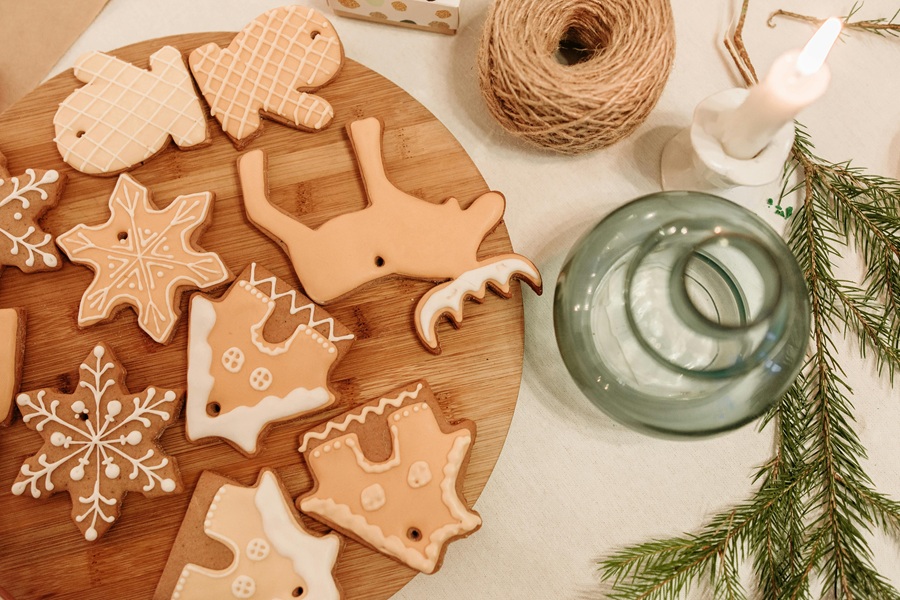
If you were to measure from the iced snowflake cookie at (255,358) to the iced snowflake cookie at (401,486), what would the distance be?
2.1 inches

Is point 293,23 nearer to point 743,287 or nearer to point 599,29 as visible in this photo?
point 599,29

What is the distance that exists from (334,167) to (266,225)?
4.2 inches

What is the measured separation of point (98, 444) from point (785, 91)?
32.0 inches

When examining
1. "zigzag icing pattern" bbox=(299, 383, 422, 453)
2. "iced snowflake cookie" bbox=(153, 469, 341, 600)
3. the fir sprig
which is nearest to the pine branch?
the fir sprig

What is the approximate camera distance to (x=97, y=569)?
2.27ft

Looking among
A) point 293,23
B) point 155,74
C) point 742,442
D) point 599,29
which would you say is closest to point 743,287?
point 742,442

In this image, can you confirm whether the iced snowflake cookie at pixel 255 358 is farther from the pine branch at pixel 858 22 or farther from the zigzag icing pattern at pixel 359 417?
the pine branch at pixel 858 22

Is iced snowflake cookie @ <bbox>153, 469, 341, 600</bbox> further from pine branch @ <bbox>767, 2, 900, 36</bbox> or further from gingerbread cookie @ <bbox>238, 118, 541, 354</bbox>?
pine branch @ <bbox>767, 2, 900, 36</bbox>

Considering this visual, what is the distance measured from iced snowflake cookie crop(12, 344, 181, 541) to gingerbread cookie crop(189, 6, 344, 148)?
0.31 metres

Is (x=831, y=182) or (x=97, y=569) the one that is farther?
(x=831, y=182)

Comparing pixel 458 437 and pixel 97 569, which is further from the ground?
pixel 458 437

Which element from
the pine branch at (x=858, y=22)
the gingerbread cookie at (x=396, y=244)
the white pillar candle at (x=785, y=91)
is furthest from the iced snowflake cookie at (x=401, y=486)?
the pine branch at (x=858, y=22)

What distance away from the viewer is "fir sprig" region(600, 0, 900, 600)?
739 mm

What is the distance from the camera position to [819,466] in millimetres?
763
